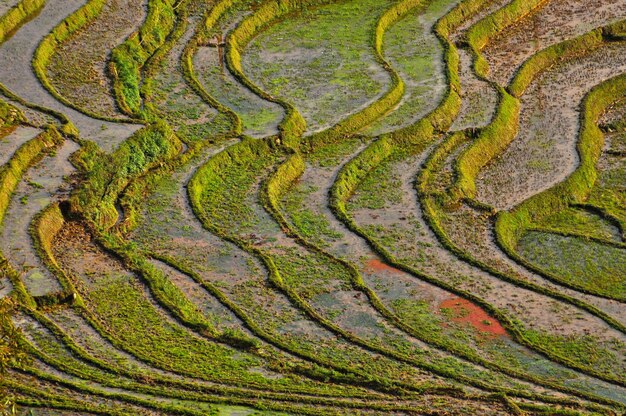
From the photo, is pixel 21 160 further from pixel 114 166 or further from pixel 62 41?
pixel 62 41

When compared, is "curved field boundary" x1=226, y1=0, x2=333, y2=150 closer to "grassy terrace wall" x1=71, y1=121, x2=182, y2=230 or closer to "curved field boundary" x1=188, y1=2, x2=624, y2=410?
"curved field boundary" x1=188, y1=2, x2=624, y2=410

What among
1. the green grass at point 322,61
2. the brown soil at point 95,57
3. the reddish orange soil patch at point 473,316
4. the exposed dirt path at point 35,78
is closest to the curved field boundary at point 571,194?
the reddish orange soil patch at point 473,316

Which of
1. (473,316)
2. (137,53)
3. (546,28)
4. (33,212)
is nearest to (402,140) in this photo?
(137,53)

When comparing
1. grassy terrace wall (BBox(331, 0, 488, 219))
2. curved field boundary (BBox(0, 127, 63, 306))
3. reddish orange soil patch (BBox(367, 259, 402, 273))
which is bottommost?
reddish orange soil patch (BBox(367, 259, 402, 273))

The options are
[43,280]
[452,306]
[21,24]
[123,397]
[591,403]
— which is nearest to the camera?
[123,397]

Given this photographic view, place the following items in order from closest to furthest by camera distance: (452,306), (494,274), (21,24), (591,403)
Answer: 1. (591,403)
2. (452,306)
3. (494,274)
4. (21,24)

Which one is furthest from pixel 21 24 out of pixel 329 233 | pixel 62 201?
pixel 329 233

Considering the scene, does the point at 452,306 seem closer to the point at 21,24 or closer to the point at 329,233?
the point at 329,233

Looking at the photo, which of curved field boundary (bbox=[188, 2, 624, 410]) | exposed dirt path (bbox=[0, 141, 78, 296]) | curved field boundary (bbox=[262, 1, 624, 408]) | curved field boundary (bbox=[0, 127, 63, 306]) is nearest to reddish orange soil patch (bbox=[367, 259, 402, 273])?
curved field boundary (bbox=[262, 1, 624, 408])
